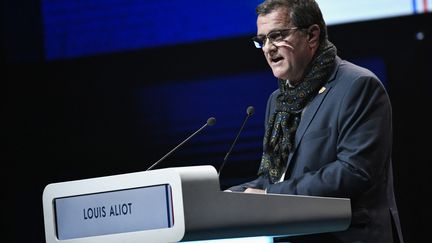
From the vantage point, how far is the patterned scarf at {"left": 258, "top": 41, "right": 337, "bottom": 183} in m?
2.51

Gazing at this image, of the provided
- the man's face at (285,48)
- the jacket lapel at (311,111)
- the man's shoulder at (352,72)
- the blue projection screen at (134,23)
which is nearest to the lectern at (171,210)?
the jacket lapel at (311,111)

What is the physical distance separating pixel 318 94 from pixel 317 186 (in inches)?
15.0

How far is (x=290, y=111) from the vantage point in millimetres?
2562

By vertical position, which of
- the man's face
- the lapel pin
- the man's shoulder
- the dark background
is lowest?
the dark background

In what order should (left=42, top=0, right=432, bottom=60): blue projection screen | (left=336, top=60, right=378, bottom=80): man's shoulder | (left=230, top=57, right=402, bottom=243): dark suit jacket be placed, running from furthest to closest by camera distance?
(left=42, top=0, right=432, bottom=60): blue projection screen, (left=336, top=60, right=378, bottom=80): man's shoulder, (left=230, top=57, right=402, bottom=243): dark suit jacket

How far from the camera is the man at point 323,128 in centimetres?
228

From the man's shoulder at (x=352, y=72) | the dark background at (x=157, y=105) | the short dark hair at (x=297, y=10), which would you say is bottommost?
the dark background at (x=157, y=105)

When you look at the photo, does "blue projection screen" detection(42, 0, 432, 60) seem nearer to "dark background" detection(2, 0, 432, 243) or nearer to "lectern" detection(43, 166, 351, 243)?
"dark background" detection(2, 0, 432, 243)

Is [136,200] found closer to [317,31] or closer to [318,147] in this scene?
[318,147]

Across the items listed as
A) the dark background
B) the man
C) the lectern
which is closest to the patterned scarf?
the man

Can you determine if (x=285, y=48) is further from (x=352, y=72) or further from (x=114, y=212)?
(x=114, y=212)

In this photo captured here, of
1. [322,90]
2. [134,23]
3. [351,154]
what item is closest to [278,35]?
[322,90]

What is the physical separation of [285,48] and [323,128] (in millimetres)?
322

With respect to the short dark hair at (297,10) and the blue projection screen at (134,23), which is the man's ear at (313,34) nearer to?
the short dark hair at (297,10)
